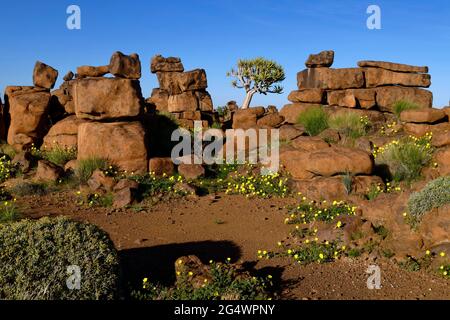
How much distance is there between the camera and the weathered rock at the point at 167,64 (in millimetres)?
24250

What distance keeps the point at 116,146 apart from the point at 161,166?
53.6 inches

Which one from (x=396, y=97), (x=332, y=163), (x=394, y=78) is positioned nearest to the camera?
(x=332, y=163)

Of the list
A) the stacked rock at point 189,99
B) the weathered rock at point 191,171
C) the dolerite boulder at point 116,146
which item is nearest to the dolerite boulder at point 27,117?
the dolerite boulder at point 116,146

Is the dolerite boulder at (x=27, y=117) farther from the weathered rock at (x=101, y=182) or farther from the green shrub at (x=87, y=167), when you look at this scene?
the weathered rock at (x=101, y=182)

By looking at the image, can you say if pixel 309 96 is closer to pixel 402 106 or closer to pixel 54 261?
pixel 402 106

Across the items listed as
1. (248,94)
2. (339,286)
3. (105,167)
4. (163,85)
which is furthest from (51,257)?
(248,94)

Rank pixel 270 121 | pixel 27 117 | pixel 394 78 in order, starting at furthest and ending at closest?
pixel 394 78
pixel 270 121
pixel 27 117

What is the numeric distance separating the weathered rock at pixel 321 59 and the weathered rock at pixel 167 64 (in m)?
6.86

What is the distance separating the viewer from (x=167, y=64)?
79.6 ft

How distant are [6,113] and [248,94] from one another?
21.6 metres

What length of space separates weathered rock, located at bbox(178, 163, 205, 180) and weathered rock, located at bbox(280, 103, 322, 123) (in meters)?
7.25

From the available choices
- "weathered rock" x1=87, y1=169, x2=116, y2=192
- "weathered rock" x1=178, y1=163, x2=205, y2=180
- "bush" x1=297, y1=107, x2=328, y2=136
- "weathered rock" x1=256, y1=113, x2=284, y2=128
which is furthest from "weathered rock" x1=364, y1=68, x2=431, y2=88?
"weathered rock" x1=87, y1=169, x2=116, y2=192

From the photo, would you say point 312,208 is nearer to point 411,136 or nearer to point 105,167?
point 105,167

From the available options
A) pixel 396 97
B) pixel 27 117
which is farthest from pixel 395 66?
pixel 27 117
